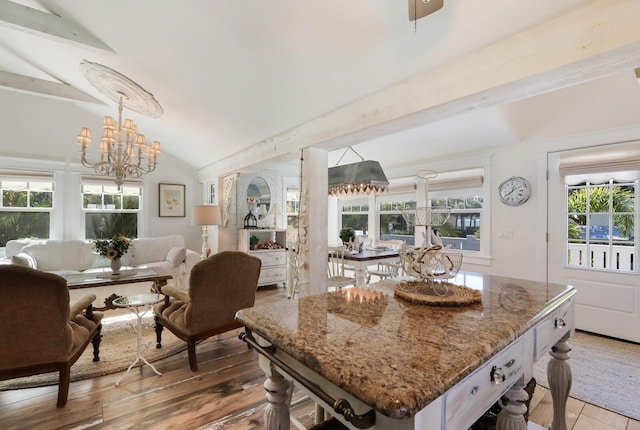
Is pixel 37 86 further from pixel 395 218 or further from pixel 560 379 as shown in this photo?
pixel 560 379

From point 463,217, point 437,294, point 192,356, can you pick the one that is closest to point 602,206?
point 463,217

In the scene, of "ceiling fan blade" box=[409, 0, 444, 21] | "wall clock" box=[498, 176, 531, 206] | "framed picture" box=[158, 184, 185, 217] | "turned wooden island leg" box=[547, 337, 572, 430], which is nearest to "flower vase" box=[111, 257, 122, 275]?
"framed picture" box=[158, 184, 185, 217]

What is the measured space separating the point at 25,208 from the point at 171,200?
219cm

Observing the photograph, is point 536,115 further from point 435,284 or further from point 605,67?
point 435,284

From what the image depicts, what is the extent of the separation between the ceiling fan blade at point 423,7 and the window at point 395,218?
3790 millimetres

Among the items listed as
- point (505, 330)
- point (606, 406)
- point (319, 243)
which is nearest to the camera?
point (505, 330)

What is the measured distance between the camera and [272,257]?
5.36 m

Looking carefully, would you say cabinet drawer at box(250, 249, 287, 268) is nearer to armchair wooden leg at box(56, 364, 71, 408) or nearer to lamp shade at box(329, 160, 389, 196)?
lamp shade at box(329, 160, 389, 196)

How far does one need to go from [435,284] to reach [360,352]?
84cm

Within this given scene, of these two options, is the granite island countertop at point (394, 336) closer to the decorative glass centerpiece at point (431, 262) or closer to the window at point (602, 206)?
the decorative glass centerpiece at point (431, 262)

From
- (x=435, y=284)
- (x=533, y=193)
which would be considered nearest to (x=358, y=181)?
(x=533, y=193)

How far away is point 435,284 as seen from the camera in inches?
59.7

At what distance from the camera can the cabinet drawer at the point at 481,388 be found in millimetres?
775

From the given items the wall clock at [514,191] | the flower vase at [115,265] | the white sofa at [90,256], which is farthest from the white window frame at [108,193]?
the wall clock at [514,191]
